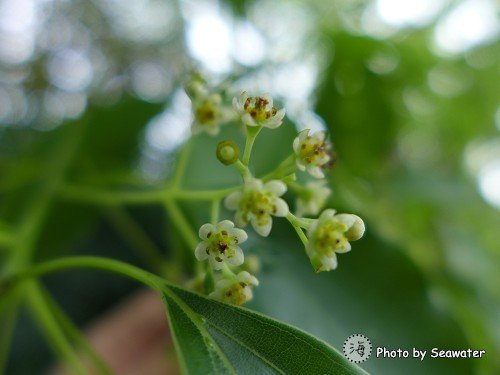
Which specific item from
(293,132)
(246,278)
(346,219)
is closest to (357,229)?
(346,219)

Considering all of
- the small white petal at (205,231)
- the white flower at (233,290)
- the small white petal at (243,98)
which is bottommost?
the white flower at (233,290)

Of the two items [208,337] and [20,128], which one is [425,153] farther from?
[208,337]

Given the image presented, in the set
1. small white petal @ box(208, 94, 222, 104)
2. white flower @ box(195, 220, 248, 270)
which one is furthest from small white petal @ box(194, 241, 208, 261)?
small white petal @ box(208, 94, 222, 104)

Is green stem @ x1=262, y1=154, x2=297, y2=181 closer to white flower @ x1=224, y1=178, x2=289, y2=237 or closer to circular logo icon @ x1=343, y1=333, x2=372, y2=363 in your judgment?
white flower @ x1=224, y1=178, x2=289, y2=237

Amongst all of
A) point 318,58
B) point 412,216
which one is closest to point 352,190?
point 412,216

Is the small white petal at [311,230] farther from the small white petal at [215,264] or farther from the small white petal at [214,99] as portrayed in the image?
the small white petal at [214,99]

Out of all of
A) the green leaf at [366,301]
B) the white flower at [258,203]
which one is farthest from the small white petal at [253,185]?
the green leaf at [366,301]
